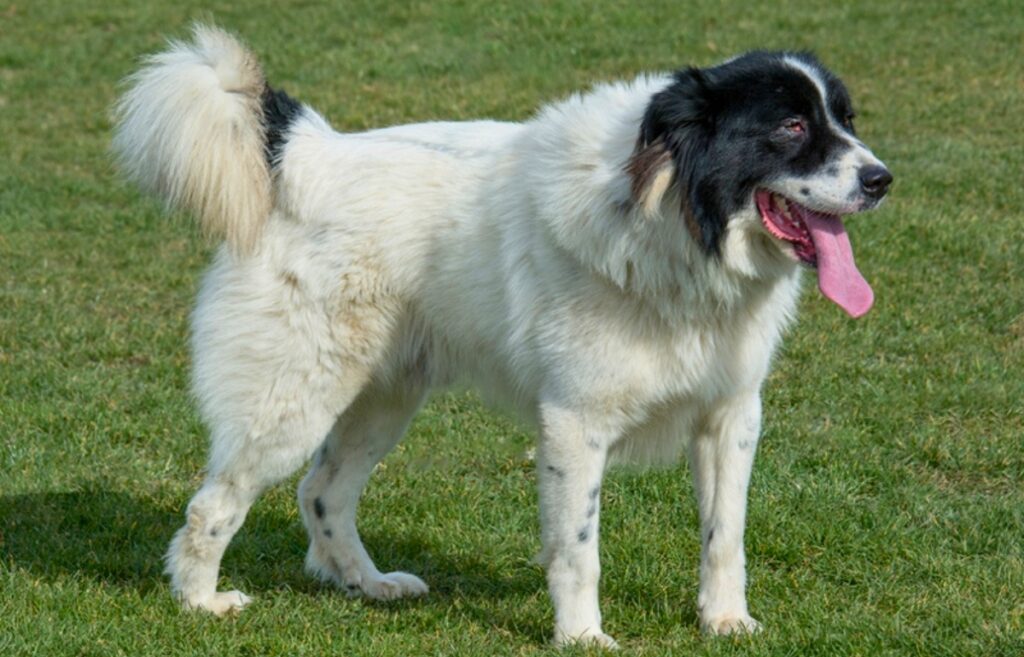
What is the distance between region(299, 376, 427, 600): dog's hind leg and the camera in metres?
5.64

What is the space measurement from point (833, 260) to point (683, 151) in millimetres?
563

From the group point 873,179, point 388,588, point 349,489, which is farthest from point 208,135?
point 873,179

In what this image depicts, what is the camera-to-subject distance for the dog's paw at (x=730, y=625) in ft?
Answer: 16.3

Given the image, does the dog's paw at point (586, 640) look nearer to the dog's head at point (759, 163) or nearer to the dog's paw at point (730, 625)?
the dog's paw at point (730, 625)

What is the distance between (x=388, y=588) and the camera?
220 inches

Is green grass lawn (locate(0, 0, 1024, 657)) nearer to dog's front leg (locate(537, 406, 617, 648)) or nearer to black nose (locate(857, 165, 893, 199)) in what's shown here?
dog's front leg (locate(537, 406, 617, 648))

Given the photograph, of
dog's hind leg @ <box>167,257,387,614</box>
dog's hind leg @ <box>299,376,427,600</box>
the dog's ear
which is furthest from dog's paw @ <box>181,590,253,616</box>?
the dog's ear

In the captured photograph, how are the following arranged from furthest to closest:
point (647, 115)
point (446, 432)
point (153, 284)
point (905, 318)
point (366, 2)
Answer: point (366, 2), point (153, 284), point (905, 318), point (446, 432), point (647, 115)

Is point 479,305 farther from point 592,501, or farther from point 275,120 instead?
point 275,120

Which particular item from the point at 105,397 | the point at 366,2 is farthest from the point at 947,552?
the point at 366,2

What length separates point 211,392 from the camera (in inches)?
209

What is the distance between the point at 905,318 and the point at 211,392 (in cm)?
451

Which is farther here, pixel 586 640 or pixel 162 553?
pixel 162 553

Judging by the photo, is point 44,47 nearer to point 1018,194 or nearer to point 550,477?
point 1018,194
